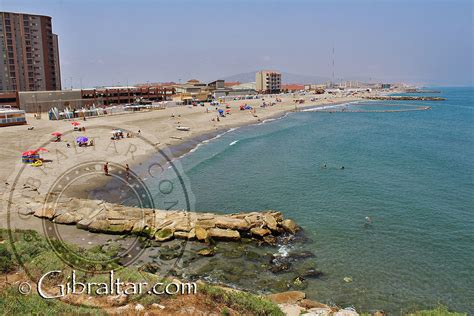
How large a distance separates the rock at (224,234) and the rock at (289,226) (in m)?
Result: 3.33

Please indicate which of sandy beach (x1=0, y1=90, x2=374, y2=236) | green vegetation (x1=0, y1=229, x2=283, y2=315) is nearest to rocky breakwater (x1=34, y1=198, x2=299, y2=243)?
sandy beach (x1=0, y1=90, x2=374, y2=236)

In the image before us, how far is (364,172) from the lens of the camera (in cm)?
4072

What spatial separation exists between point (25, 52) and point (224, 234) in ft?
335

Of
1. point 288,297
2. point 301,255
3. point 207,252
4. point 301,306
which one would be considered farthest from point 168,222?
point 301,306

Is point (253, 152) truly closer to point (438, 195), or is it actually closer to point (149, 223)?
point (438, 195)

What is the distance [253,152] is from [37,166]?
27.6 m

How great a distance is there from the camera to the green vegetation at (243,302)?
1252cm

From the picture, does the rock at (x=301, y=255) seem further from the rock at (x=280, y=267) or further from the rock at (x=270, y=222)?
the rock at (x=270, y=222)

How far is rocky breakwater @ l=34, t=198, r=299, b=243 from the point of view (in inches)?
901

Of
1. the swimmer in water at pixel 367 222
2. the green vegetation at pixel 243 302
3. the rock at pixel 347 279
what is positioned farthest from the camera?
the swimmer in water at pixel 367 222

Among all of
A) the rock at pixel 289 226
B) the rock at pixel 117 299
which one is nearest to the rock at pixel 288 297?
the rock at pixel 117 299

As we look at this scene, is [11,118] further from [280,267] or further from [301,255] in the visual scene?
[280,267]

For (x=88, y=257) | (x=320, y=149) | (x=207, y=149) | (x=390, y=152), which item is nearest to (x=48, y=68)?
(x=207, y=149)

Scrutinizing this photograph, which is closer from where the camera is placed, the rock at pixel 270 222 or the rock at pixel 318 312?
the rock at pixel 318 312
